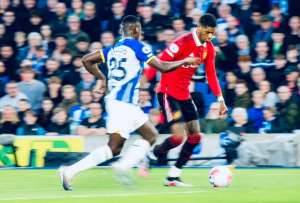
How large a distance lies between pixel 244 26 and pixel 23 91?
175 inches

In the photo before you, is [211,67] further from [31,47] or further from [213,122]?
[31,47]

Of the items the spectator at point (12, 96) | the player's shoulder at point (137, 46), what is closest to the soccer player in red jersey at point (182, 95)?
the player's shoulder at point (137, 46)

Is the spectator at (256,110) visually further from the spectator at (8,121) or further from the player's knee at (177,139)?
the player's knee at (177,139)

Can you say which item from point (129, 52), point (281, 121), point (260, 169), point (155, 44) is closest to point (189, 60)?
point (129, 52)

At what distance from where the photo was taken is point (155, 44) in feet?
59.1

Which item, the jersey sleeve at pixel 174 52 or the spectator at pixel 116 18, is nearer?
the jersey sleeve at pixel 174 52

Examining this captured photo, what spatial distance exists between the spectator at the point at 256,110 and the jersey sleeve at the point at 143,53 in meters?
6.03

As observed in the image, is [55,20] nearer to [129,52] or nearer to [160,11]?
[160,11]

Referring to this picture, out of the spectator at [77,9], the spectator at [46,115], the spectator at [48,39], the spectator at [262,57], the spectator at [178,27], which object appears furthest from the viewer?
the spectator at [77,9]

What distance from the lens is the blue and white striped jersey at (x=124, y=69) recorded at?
1092 cm

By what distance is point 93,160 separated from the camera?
10680 millimetres

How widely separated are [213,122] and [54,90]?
10.1ft

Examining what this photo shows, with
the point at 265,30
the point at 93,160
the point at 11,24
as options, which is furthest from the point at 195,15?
the point at 93,160

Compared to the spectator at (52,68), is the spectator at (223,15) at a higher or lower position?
higher
